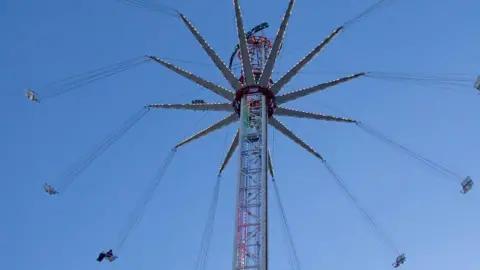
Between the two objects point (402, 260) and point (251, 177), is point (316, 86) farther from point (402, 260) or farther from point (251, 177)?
point (402, 260)

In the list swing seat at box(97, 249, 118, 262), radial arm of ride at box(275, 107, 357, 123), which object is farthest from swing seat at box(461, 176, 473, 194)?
swing seat at box(97, 249, 118, 262)

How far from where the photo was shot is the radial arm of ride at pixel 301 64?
42781 mm

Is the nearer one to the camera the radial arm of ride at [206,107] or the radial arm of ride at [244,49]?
the radial arm of ride at [244,49]

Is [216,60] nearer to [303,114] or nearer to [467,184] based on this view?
[303,114]

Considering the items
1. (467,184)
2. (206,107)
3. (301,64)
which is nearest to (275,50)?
(301,64)

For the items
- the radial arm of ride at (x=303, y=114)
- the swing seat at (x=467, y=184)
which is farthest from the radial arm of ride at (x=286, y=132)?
the swing seat at (x=467, y=184)

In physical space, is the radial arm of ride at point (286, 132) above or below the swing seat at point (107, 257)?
above

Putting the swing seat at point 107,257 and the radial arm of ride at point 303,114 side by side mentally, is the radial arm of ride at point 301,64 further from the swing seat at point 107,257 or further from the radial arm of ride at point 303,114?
the swing seat at point 107,257

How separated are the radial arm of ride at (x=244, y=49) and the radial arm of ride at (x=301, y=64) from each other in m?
1.69

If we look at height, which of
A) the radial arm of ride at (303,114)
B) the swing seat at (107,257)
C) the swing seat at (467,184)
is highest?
the radial arm of ride at (303,114)

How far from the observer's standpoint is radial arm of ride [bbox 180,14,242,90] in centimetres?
4328

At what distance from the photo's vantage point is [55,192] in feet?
155

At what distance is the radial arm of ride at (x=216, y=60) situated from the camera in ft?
142

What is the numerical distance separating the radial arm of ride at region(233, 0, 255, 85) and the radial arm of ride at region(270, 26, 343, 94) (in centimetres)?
169
